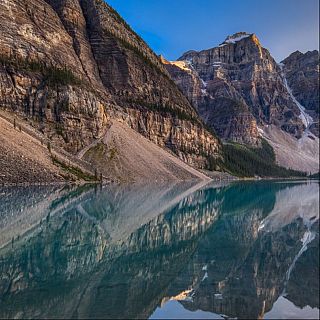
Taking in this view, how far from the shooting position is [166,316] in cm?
1488

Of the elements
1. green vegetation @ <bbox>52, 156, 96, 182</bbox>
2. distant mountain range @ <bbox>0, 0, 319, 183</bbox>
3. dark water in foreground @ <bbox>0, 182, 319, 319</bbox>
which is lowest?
dark water in foreground @ <bbox>0, 182, 319, 319</bbox>

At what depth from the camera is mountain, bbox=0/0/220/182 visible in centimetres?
12025

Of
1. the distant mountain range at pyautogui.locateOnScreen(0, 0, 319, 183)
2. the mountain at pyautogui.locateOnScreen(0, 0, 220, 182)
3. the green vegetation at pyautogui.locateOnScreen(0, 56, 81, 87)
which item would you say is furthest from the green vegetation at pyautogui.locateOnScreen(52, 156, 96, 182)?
the green vegetation at pyautogui.locateOnScreen(0, 56, 81, 87)

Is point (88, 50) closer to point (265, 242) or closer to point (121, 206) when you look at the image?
point (121, 206)

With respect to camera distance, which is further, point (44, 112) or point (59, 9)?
point (59, 9)

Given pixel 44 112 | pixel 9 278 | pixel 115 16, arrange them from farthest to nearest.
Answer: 1. pixel 115 16
2. pixel 44 112
3. pixel 9 278

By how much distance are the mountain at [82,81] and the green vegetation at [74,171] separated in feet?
16.5

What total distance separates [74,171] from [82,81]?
53742 millimetres

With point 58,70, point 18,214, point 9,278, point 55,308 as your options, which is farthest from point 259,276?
point 58,70

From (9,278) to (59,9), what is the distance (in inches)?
6267

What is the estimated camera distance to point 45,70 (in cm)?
12975

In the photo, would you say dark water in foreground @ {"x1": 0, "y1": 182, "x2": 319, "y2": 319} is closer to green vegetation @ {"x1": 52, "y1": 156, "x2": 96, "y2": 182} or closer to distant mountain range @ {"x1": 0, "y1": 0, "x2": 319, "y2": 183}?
distant mountain range @ {"x1": 0, "y1": 0, "x2": 319, "y2": 183}

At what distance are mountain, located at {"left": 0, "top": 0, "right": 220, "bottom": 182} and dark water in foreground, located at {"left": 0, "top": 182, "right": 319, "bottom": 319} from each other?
72731 mm

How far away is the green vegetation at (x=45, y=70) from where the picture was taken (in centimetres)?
12242
